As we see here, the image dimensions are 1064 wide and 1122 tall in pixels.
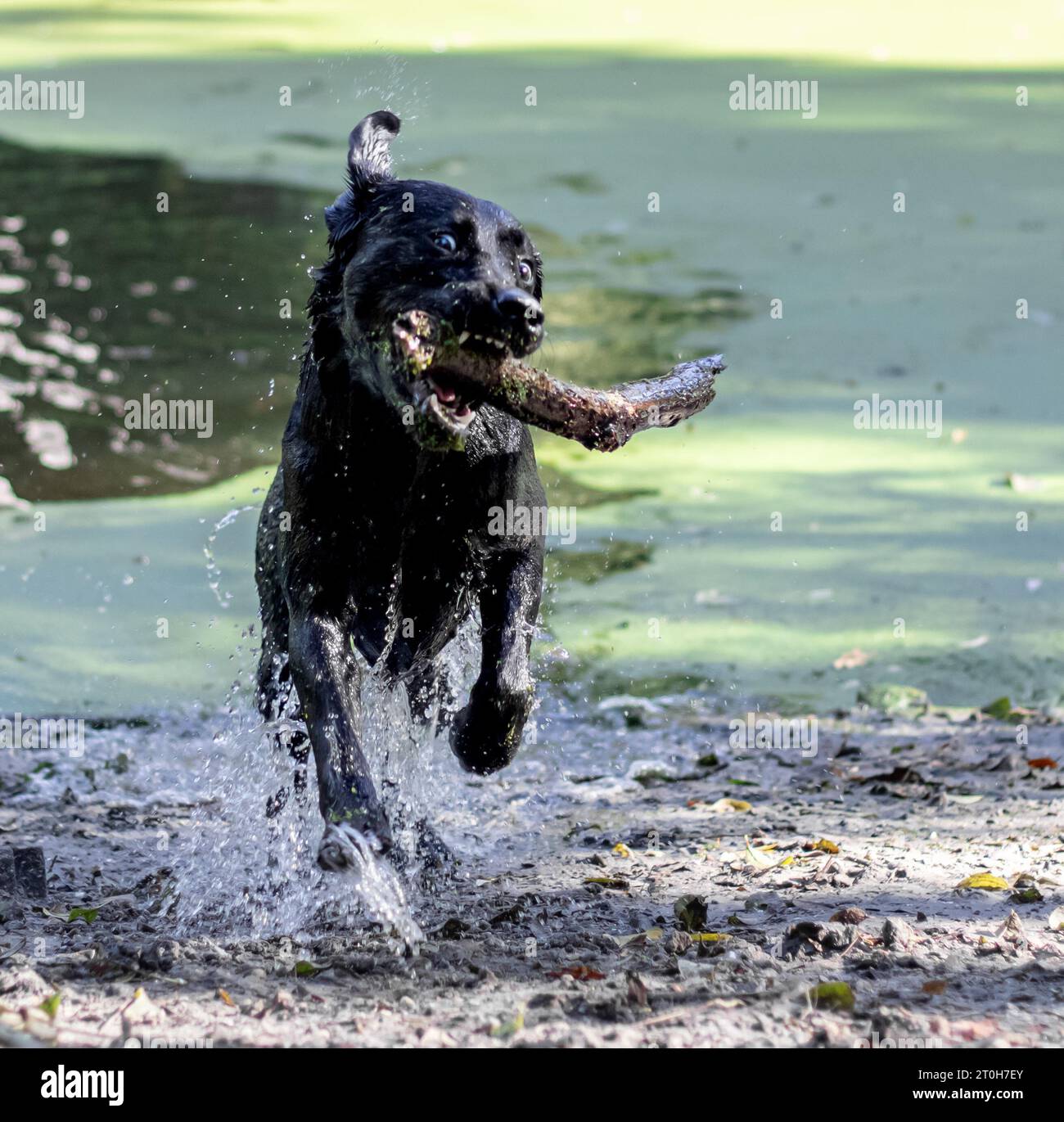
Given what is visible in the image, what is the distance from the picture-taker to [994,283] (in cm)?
1020

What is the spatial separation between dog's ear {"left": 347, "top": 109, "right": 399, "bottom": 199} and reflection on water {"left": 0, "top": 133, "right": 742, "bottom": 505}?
2.65 metres

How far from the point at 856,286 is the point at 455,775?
5.89 metres

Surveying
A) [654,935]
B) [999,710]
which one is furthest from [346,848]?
[999,710]

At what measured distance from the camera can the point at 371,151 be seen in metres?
4.19

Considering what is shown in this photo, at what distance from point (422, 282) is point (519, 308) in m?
0.32

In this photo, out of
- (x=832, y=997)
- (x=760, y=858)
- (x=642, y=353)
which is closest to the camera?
(x=832, y=997)

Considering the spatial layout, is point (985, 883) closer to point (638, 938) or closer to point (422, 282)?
point (638, 938)

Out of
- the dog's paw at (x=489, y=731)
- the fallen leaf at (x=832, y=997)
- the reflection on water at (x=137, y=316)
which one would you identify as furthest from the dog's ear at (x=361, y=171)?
the reflection on water at (x=137, y=316)

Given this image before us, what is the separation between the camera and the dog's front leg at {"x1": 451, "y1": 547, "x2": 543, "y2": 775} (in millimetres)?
4191

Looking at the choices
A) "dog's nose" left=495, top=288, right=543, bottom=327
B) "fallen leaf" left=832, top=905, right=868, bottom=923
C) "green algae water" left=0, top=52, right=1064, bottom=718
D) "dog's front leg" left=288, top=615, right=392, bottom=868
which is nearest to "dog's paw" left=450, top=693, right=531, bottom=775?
"dog's front leg" left=288, top=615, right=392, bottom=868

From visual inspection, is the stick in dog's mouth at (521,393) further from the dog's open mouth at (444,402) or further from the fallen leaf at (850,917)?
the fallen leaf at (850,917)

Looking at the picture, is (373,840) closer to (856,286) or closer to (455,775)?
(455,775)

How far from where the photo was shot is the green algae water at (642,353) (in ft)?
21.0

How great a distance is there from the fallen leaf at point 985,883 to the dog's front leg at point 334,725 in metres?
1.44
